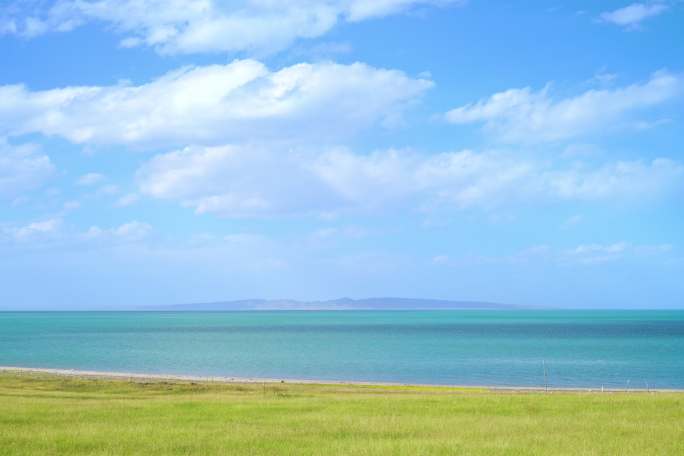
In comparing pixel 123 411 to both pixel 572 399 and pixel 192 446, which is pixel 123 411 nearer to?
pixel 192 446

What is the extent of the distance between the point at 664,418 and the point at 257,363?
67306 millimetres

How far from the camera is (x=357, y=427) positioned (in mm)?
21656

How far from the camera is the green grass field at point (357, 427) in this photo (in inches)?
705

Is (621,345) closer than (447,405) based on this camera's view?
No

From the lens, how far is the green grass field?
17.9 m

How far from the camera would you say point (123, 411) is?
26188mm

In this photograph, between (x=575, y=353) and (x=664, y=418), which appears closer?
(x=664, y=418)

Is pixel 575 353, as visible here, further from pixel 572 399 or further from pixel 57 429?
pixel 57 429

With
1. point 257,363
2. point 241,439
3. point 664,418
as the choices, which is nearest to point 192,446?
point 241,439

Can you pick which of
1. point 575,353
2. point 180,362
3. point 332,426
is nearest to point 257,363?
point 180,362

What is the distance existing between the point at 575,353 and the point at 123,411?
83099 mm

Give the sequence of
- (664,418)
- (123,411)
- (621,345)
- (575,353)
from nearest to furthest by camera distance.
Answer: (664,418) → (123,411) → (575,353) → (621,345)

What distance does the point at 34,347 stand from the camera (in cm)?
11919

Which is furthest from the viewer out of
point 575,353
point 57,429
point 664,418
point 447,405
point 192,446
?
point 575,353
